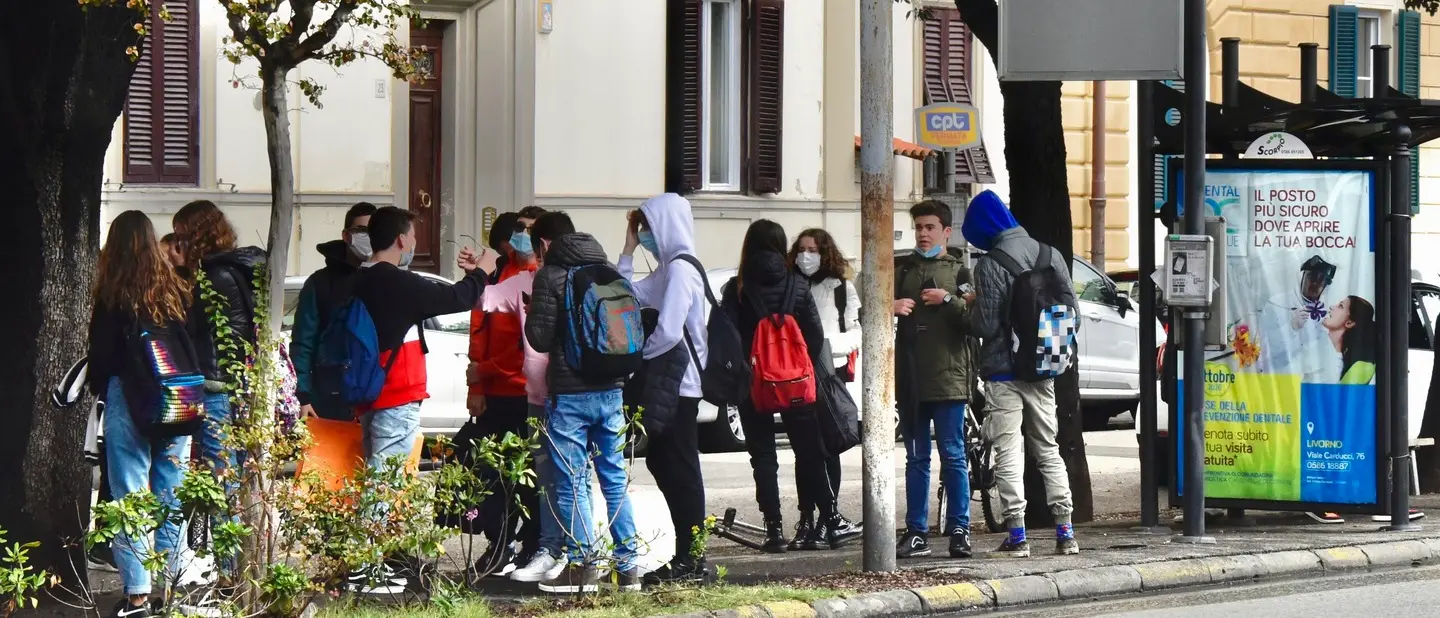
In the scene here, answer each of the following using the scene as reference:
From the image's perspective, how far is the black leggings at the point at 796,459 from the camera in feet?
34.5

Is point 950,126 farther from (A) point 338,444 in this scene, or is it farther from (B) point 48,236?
(B) point 48,236

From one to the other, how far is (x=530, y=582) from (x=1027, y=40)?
3.76 meters

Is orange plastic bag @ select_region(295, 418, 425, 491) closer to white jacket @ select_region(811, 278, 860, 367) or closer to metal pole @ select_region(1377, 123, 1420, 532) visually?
white jacket @ select_region(811, 278, 860, 367)

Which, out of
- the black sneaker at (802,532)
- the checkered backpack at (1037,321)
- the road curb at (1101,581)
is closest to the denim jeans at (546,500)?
the road curb at (1101,581)

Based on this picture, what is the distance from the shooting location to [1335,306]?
10898 mm

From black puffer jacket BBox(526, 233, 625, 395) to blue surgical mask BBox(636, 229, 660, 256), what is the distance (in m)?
0.46

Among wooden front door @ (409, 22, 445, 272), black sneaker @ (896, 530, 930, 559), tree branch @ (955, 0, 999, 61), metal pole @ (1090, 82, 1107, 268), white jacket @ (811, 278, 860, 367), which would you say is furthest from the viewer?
metal pole @ (1090, 82, 1107, 268)

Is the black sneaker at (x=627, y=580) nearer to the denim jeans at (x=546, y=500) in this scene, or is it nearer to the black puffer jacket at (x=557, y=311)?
the denim jeans at (x=546, y=500)

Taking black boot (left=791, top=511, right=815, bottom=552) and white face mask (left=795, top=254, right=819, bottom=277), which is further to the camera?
white face mask (left=795, top=254, right=819, bottom=277)

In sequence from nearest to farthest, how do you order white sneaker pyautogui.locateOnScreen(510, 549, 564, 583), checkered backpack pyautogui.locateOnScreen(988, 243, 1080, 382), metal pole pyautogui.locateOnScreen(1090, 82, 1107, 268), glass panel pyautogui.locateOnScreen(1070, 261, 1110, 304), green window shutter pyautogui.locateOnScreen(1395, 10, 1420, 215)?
white sneaker pyautogui.locateOnScreen(510, 549, 564, 583), checkered backpack pyautogui.locateOnScreen(988, 243, 1080, 382), glass panel pyautogui.locateOnScreen(1070, 261, 1110, 304), metal pole pyautogui.locateOnScreen(1090, 82, 1107, 268), green window shutter pyautogui.locateOnScreen(1395, 10, 1420, 215)

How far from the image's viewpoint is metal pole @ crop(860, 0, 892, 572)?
905 centimetres

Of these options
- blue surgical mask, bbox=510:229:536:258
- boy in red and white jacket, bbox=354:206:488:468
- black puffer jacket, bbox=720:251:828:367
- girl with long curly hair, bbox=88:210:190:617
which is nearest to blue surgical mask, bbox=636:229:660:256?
blue surgical mask, bbox=510:229:536:258

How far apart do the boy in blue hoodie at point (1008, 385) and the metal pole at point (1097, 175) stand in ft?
50.7

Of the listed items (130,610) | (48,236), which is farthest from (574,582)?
(48,236)
